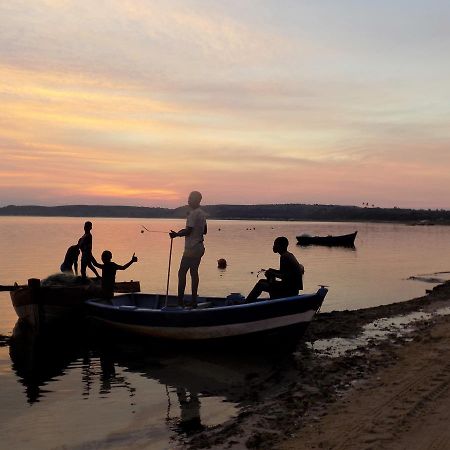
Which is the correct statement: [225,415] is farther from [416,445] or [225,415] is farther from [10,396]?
[10,396]

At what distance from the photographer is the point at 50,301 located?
1470cm

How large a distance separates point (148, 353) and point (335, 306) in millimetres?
12042

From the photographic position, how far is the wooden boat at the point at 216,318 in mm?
11586

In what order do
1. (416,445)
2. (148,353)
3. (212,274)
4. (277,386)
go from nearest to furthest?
(416,445), (277,386), (148,353), (212,274)

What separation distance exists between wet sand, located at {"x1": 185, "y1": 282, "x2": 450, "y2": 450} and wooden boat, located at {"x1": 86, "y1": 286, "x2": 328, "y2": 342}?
39.3 inches

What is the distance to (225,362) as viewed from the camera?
480 inches

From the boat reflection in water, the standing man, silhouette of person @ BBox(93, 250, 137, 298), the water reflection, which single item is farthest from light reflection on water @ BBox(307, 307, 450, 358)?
the water reflection

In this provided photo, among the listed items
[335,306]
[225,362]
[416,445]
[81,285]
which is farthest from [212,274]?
[416,445]

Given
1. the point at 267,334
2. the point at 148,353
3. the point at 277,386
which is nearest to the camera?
the point at 277,386

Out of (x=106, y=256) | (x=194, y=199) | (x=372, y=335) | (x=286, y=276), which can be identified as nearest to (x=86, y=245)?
(x=106, y=256)

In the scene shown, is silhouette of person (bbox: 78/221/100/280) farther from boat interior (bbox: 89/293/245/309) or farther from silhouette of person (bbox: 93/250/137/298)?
boat interior (bbox: 89/293/245/309)

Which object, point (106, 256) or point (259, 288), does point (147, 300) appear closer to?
point (106, 256)

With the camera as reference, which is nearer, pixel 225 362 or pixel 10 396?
pixel 10 396

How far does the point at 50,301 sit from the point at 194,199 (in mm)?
5339
